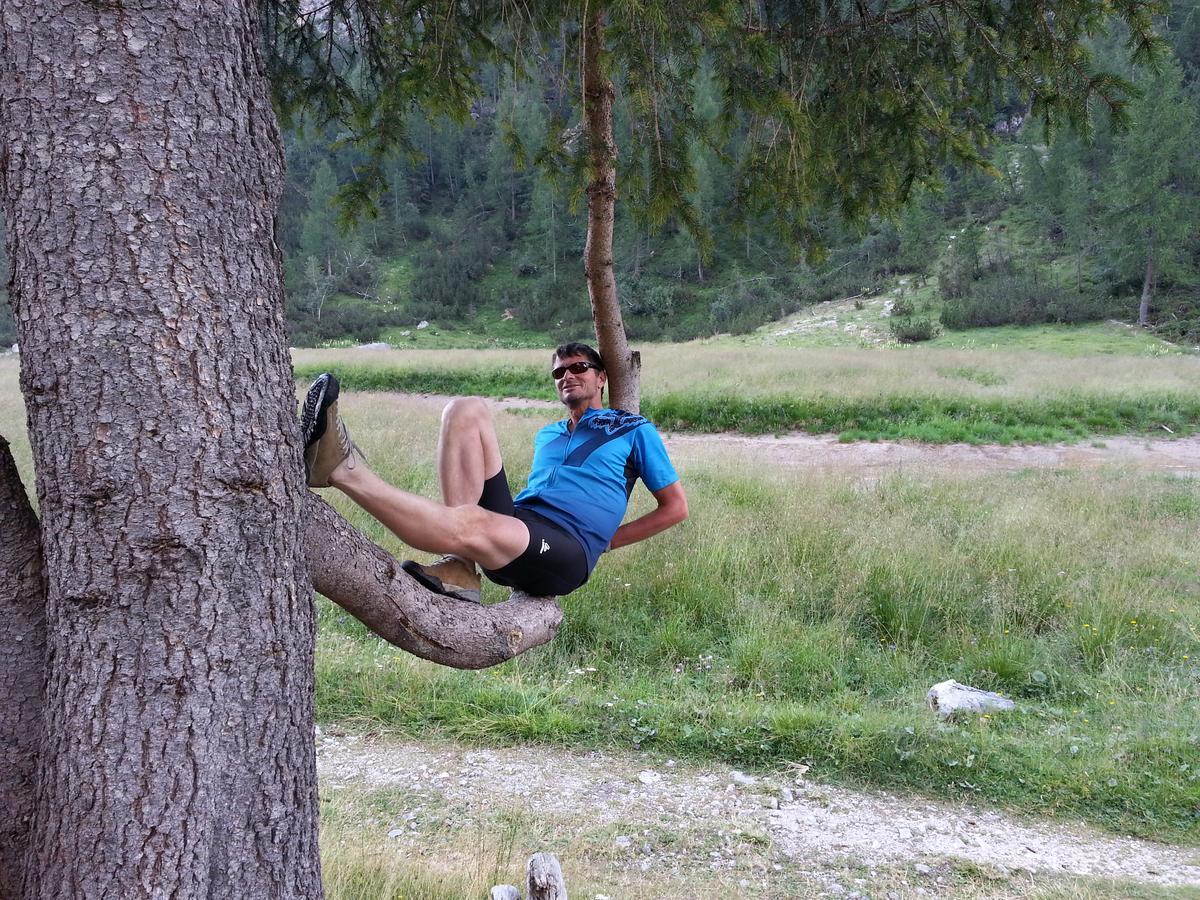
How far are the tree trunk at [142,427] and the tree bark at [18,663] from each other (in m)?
0.11

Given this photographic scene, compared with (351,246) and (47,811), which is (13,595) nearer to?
(47,811)

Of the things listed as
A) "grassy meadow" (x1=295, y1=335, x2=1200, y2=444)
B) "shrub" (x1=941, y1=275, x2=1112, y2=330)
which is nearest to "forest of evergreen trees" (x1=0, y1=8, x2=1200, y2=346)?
"shrub" (x1=941, y1=275, x2=1112, y2=330)

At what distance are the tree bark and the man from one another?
67 cm

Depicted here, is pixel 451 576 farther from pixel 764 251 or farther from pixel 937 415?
pixel 764 251

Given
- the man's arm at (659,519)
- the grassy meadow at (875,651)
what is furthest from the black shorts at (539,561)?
the grassy meadow at (875,651)

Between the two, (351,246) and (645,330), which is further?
(351,246)

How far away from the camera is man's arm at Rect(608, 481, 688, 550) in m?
3.72

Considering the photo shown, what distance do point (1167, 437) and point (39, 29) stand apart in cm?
1661

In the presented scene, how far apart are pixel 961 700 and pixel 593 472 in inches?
105

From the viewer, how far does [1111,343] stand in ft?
94.1

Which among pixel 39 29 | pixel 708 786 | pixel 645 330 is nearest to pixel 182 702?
pixel 39 29

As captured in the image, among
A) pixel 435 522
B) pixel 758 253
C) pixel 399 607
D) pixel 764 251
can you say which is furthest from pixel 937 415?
pixel 758 253

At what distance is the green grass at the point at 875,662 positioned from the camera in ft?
13.4

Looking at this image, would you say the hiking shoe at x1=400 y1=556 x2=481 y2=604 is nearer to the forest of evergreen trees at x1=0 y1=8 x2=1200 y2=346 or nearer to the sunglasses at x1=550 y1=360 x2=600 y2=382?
the sunglasses at x1=550 y1=360 x2=600 y2=382
